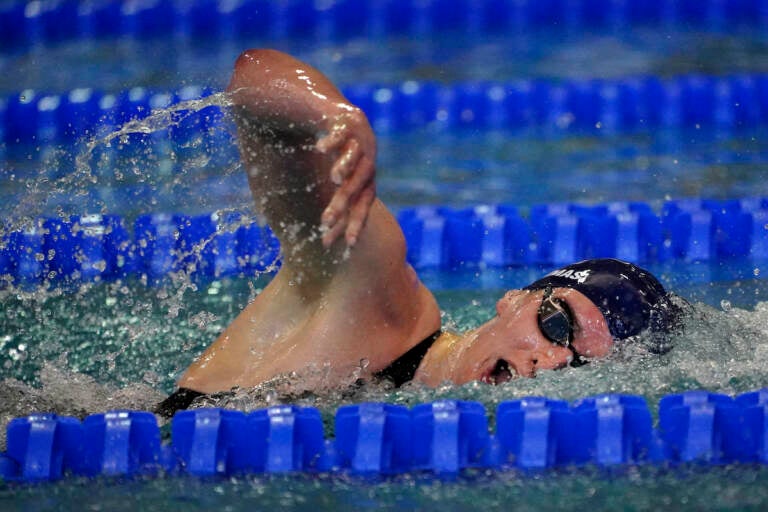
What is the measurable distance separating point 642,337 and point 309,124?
82 centimetres

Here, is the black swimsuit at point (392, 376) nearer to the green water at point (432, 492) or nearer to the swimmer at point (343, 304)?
the swimmer at point (343, 304)

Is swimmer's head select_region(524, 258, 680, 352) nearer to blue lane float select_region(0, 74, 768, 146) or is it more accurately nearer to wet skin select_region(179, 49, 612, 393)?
wet skin select_region(179, 49, 612, 393)

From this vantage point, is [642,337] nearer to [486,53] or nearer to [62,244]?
[62,244]

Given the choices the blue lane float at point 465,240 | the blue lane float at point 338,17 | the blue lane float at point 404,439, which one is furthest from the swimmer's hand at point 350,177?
the blue lane float at point 338,17

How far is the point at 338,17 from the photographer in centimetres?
621

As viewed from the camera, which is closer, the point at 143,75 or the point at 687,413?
the point at 687,413

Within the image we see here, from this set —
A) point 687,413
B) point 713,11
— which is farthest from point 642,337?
point 713,11

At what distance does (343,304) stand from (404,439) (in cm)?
30

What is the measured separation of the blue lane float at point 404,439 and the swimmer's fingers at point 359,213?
563mm

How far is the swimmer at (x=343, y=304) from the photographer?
2.15m

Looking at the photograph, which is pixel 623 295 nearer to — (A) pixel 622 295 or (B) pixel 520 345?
(A) pixel 622 295

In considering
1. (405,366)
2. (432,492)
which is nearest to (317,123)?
(405,366)

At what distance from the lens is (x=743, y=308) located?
10.8 ft

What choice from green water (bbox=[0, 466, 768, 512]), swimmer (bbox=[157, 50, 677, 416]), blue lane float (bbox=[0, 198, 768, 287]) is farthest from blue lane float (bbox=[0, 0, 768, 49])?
green water (bbox=[0, 466, 768, 512])
